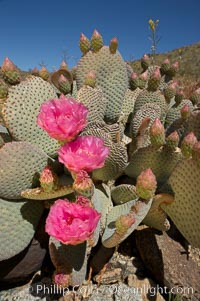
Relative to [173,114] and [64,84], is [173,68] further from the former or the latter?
[64,84]

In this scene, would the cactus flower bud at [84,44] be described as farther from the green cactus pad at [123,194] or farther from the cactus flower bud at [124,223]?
the cactus flower bud at [124,223]

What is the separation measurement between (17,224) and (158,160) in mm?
649

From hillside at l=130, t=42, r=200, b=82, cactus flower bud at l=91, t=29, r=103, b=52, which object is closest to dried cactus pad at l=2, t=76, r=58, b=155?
cactus flower bud at l=91, t=29, r=103, b=52

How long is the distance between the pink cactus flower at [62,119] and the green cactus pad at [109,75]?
2.84 ft

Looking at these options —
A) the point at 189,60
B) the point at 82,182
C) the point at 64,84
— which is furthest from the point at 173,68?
the point at 189,60

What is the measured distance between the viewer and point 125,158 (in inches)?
56.9

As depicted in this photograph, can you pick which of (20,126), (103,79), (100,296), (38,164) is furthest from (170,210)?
(103,79)

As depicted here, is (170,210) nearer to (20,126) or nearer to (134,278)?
(134,278)

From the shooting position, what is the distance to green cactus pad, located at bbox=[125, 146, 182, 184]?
4.63ft

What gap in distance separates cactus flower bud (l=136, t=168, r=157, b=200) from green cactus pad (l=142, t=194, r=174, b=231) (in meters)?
0.20

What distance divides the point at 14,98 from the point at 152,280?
101 cm

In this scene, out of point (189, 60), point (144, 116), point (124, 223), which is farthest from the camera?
point (189, 60)

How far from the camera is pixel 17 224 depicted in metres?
1.32

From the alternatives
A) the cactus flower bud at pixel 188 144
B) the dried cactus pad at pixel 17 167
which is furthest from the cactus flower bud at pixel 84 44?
the cactus flower bud at pixel 188 144
